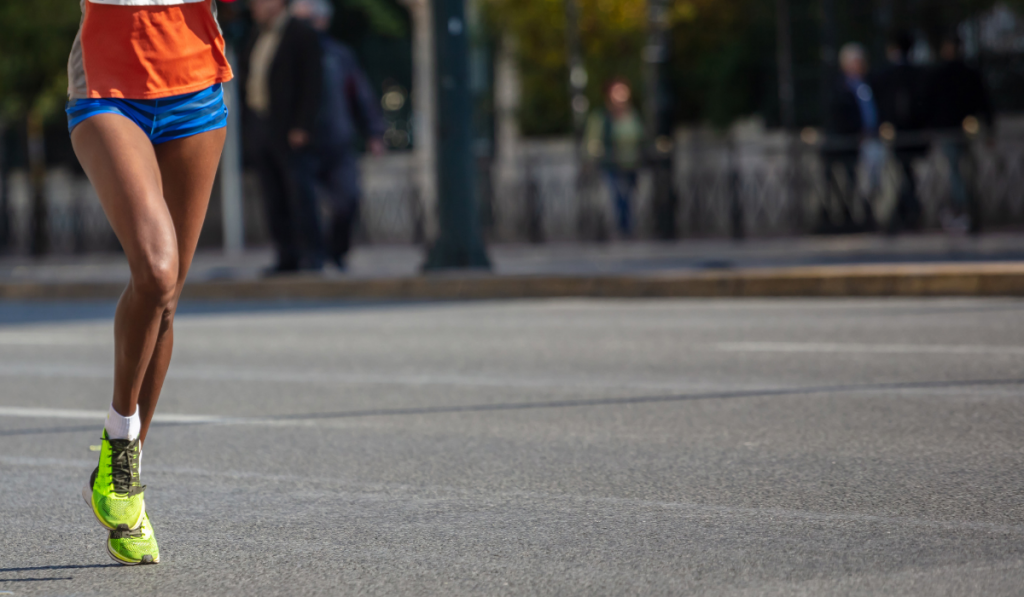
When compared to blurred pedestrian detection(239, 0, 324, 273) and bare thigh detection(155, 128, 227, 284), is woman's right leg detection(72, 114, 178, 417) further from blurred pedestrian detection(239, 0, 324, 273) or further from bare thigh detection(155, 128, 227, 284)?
blurred pedestrian detection(239, 0, 324, 273)

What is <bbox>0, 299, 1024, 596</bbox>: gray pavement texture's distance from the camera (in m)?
3.94

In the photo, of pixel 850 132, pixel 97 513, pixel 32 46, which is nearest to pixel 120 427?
pixel 97 513

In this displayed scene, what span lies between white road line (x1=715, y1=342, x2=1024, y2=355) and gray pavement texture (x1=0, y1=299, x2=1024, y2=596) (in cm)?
4

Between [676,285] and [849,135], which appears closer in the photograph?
[676,285]

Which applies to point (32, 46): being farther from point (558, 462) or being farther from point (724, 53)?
point (558, 462)

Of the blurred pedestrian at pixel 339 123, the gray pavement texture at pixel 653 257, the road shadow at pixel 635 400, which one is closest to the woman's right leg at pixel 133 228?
the road shadow at pixel 635 400

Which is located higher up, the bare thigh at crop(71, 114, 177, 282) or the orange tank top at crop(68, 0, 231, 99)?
the orange tank top at crop(68, 0, 231, 99)

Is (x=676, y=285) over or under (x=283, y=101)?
under

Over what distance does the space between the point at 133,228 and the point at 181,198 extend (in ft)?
1.06

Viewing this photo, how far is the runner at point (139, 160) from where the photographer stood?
157 inches

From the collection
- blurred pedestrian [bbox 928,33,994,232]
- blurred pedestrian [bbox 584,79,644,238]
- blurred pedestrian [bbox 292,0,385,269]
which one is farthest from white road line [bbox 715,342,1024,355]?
blurred pedestrian [bbox 584,79,644,238]

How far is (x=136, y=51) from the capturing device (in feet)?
13.5

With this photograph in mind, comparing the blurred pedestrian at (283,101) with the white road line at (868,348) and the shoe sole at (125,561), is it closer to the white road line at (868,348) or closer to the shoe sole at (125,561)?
the white road line at (868,348)

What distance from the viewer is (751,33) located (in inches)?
1145
